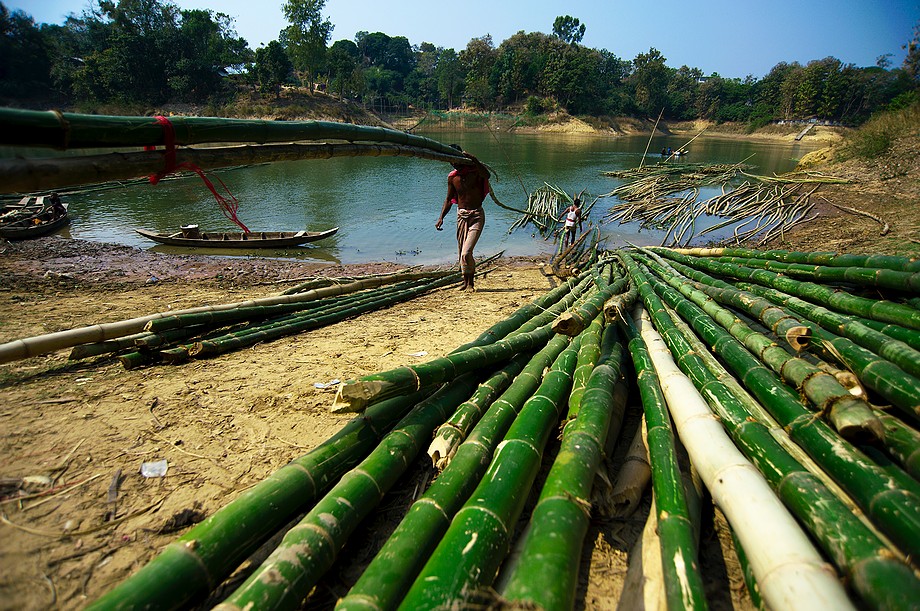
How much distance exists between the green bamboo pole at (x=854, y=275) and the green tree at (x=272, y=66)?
56955mm

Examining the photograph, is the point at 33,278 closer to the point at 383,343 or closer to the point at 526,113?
the point at 383,343

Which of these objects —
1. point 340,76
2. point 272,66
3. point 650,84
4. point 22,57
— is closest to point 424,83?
point 340,76

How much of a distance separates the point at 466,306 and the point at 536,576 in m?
5.49

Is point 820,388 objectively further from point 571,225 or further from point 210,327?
point 571,225

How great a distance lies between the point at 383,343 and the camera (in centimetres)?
495

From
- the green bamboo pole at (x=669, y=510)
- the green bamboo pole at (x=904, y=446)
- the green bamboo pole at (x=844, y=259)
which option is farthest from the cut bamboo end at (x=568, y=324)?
the green bamboo pole at (x=844, y=259)

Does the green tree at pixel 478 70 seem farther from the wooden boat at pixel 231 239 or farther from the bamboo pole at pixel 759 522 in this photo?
the bamboo pole at pixel 759 522

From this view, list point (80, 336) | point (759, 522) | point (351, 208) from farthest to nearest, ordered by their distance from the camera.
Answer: point (351, 208)
point (80, 336)
point (759, 522)

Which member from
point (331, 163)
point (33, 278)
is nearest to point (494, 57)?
point (331, 163)

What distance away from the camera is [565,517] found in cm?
172

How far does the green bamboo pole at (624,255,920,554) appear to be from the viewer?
1.60 meters

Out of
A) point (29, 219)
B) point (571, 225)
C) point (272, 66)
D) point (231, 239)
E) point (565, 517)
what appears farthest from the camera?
point (272, 66)

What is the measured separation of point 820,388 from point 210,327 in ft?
18.4

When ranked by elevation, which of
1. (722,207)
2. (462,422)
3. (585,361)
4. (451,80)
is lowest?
(462,422)
